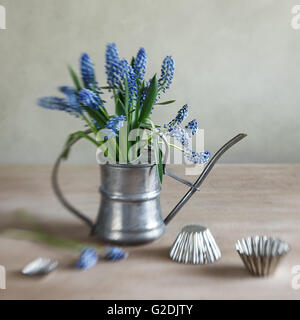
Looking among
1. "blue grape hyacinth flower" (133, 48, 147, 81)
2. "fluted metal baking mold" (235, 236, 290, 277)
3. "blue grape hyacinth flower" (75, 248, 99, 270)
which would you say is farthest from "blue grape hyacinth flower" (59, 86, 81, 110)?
"fluted metal baking mold" (235, 236, 290, 277)

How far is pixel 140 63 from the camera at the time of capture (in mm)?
656

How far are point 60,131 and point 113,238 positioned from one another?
2.04m

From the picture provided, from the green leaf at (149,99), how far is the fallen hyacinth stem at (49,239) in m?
0.24

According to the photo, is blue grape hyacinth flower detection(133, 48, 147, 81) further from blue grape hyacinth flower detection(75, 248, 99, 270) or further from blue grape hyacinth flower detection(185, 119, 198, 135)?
blue grape hyacinth flower detection(75, 248, 99, 270)

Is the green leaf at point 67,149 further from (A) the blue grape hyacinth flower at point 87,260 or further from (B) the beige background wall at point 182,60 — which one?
(B) the beige background wall at point 182,60

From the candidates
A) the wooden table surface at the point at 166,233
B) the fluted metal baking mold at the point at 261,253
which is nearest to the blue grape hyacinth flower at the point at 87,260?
the wooden table surface at the point at 166,233

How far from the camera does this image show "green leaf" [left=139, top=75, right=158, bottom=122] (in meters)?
0.65

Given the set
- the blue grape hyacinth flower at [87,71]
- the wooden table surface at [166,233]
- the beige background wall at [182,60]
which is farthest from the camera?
the beige background wall at [182,60]

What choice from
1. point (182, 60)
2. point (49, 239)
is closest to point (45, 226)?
point (49, 239)

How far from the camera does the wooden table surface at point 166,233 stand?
21.3 inches

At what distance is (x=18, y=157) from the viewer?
2725 millimetres

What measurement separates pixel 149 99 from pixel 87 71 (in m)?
0.11

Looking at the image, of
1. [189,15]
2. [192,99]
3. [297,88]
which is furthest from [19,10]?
[297,88]
